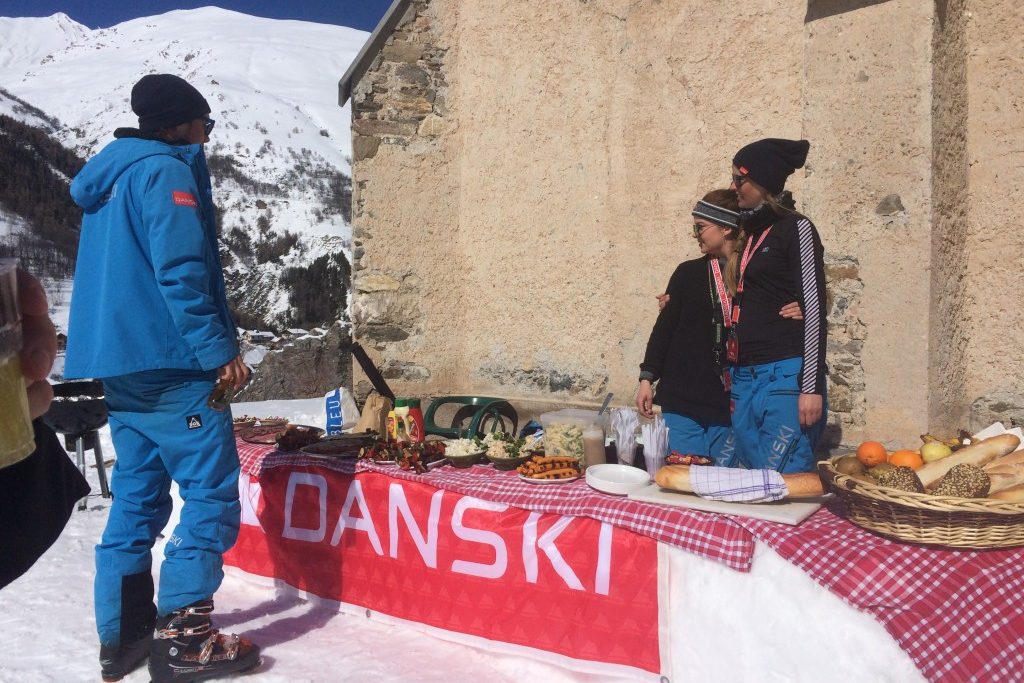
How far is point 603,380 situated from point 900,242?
2.15 metres

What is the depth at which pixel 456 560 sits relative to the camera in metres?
2.90

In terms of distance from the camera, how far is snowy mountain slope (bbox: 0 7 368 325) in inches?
603

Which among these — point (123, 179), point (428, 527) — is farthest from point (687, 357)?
point (123, 179)

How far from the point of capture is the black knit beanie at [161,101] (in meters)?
2.71

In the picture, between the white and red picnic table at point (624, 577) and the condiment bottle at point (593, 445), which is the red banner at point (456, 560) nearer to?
the white and red picnic table at point (624, 577)

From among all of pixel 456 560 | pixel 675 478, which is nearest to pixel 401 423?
pixel 456 560

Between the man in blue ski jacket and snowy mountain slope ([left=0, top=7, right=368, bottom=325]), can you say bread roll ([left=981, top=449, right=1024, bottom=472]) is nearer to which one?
the man in blue ski jacket

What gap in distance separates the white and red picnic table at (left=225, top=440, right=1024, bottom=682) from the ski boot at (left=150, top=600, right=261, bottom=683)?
63 centimetres

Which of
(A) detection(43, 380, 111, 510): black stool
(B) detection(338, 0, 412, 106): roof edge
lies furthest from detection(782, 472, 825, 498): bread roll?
(B) detection(338, 0, 412, 106): roof edge

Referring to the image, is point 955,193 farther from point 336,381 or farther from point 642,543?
point 336,381

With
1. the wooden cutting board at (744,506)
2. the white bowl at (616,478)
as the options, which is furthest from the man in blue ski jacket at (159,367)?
the wooden cutting board at (744,506)

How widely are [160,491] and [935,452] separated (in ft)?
8.84

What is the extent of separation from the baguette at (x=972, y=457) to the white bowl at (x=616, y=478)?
89cm

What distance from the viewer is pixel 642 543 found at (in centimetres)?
249
